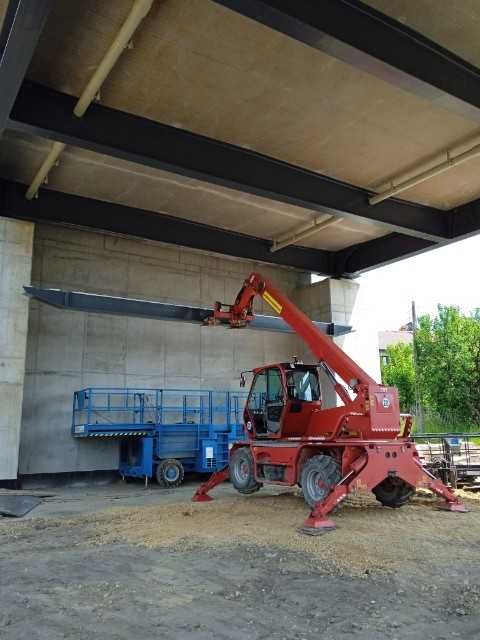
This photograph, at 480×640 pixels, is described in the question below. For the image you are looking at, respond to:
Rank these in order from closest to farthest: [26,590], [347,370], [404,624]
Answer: [404,624] → [26,590] → [347,370]

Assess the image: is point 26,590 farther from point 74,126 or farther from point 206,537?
point 74,126

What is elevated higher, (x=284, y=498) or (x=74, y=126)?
(x=74, y=126)

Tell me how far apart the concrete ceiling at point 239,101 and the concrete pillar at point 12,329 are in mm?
1524

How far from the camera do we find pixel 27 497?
12766 millimetres

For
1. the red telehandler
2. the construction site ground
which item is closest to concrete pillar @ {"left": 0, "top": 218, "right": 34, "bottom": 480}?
the construction site ground

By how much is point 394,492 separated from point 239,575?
5109 mm

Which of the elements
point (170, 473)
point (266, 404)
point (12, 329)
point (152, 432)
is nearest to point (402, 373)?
point (170, 473)

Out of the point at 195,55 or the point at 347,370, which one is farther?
the point at 347,370

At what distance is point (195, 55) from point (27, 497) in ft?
32.1

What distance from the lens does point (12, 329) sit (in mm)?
14336

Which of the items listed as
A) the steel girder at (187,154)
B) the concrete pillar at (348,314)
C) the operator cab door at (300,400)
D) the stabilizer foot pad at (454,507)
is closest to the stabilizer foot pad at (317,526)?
the stabilizer foot pad at (454,507)

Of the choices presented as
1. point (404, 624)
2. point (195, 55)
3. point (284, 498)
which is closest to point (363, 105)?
point (195, 55)

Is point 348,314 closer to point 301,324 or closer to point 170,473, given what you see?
point 170,473

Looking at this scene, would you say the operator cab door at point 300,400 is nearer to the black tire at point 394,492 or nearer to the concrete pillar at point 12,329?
the black tire at point 394,492
